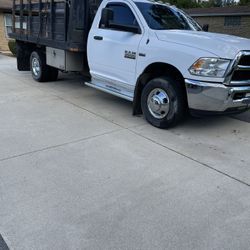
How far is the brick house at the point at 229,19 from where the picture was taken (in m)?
18.0

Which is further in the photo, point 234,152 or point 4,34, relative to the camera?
point 4,34

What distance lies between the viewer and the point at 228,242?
9.22ft

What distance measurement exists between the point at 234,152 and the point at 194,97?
103cm

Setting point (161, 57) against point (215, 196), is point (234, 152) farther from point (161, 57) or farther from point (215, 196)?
point (161, 57)

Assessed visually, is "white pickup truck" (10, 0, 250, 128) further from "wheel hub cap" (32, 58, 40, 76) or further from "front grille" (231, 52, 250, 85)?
"wheel hub cap" (32, 58, 40, 76)

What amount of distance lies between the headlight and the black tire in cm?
62

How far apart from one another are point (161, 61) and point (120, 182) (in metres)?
2.37

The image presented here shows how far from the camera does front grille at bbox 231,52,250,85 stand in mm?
4832

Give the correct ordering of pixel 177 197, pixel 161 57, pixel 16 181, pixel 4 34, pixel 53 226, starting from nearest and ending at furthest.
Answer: pixel 53 226 → pixel 177 197 → pixel 16 181 → pixel 161 57 → pixel 4 34

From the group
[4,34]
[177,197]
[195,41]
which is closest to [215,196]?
[177,197]

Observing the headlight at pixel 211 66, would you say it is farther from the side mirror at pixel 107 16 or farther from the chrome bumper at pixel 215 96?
the side mirror at pixel 107 16

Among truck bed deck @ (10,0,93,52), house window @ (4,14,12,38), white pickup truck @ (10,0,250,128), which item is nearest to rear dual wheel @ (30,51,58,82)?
truck bed deck @ (10,0,93,52)

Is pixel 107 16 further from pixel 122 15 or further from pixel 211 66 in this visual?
pixel 211 66

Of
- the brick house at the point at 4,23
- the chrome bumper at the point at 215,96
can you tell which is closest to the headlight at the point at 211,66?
the chrome bumper at the point at 215,96
